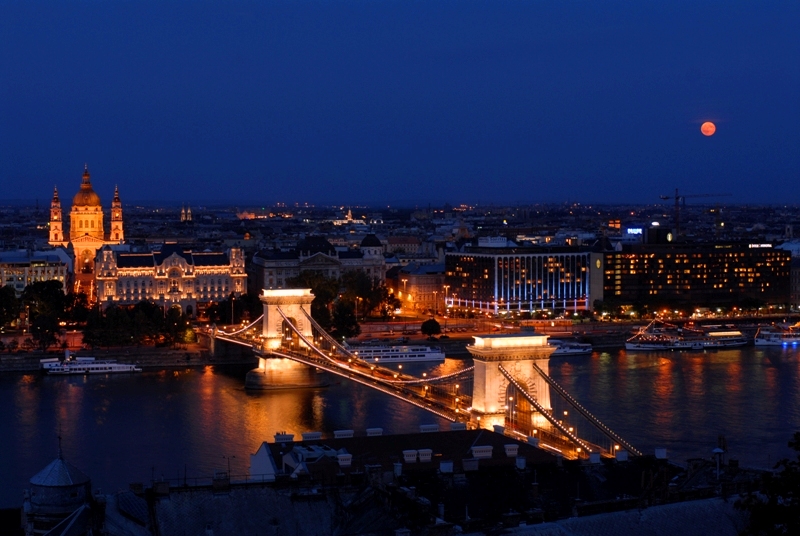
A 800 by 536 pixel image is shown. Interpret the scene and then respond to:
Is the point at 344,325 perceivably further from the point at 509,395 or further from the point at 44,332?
the point at 509,395

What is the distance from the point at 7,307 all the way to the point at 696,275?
14395 millimetres

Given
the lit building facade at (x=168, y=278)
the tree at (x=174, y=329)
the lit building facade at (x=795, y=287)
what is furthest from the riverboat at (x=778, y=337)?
the lit building facade at (x=168, y=278)

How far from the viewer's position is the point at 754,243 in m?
33.7

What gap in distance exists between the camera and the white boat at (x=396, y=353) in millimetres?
22922

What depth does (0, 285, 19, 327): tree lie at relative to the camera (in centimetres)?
2544

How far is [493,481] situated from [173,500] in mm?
1763

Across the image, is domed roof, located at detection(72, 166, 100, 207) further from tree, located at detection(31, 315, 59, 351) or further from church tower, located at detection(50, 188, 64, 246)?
tree, located at detection(31, 315, 59, 351)

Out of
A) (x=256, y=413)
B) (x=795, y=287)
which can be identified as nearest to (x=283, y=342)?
(x=256, y=413)

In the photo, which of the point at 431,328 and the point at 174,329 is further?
the point at 431,328

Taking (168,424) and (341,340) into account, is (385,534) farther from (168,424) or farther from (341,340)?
(341,340)

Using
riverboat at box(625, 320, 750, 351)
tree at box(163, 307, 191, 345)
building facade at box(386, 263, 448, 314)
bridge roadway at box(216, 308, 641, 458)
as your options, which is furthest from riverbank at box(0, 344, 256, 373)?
building facade at box(386, 263, 448, 314)

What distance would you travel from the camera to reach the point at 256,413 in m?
17.1

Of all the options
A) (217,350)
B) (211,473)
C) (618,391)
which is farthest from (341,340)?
(211,473)

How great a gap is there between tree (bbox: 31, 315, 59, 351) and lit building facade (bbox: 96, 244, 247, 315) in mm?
4616
